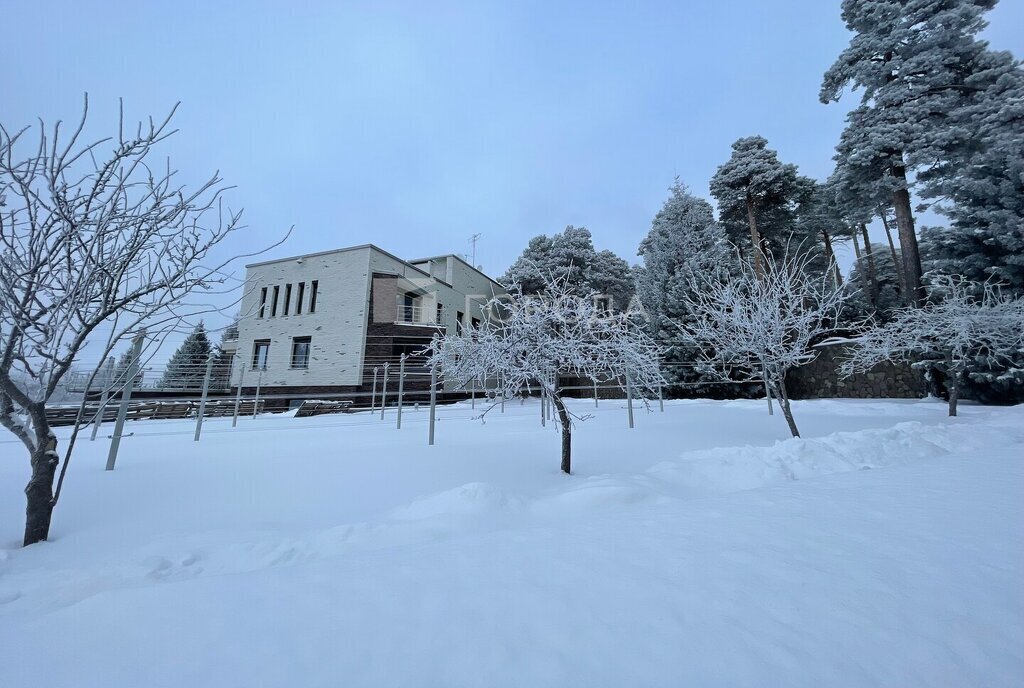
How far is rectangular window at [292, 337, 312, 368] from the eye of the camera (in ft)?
47.8

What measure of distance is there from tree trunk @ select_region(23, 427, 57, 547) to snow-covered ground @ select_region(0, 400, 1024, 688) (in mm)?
105

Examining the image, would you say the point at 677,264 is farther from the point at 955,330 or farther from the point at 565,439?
the point at 565,439

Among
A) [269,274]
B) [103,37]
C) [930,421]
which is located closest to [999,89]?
[930,421]

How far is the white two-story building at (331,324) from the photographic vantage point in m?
14.1

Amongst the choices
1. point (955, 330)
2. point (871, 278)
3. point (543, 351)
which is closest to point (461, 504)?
point (543, 351)

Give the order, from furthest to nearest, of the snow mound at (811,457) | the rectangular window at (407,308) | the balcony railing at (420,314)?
the balcony railing at (420,314) < the rectangular window at (407,308) < the snow mound at (811,457)

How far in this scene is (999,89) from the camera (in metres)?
9.37

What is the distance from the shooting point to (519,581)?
1394 mm

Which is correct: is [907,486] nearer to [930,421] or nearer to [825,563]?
[825,563]

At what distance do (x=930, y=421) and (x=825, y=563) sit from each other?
8197mm

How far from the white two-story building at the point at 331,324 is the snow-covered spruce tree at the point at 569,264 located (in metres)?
4.28

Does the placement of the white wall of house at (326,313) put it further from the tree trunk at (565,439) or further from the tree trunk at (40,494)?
the tree trunk at (40,494)

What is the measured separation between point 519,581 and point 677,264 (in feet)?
→ 41.6

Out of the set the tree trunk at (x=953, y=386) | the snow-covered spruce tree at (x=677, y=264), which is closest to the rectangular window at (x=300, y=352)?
the snow-covered spruce tree at (x=677, y=264)
